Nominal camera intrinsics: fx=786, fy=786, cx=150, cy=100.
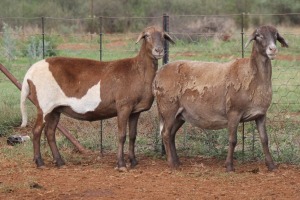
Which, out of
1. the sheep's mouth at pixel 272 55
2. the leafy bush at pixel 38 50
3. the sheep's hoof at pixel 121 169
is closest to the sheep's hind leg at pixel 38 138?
the sheep's hoof at pixel 121 169

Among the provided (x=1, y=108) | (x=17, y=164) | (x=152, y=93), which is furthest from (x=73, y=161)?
(x=1, y=108)

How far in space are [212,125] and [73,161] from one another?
2.43m

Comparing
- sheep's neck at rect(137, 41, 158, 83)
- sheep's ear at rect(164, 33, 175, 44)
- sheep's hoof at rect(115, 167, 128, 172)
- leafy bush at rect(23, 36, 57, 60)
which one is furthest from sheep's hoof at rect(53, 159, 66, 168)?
leafy bush at rect(23, 36, 57, 60)

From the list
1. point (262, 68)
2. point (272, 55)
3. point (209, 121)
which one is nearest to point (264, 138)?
point (209, 121)

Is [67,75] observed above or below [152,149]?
above

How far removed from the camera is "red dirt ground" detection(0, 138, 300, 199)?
9.97 metres

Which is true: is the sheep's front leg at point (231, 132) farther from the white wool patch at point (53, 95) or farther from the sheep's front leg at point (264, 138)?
the white wool patch at point (53, 95)

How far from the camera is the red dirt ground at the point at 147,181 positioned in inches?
392

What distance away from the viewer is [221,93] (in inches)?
457

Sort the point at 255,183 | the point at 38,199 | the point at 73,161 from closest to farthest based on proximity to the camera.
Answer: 1. the point at 38,199
2. the point at 255,183
3. the point at 73,161

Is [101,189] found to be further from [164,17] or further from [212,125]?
[164,17]

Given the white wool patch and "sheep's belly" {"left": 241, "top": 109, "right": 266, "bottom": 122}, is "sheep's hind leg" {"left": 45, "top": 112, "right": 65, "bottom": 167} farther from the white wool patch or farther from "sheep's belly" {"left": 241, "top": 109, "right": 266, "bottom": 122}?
"sheep's belly" {"left": 241, "top": 109, "right": 266, "bottom": 122}

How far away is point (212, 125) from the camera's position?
1185cm

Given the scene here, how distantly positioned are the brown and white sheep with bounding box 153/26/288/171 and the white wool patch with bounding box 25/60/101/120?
0.96 meters
